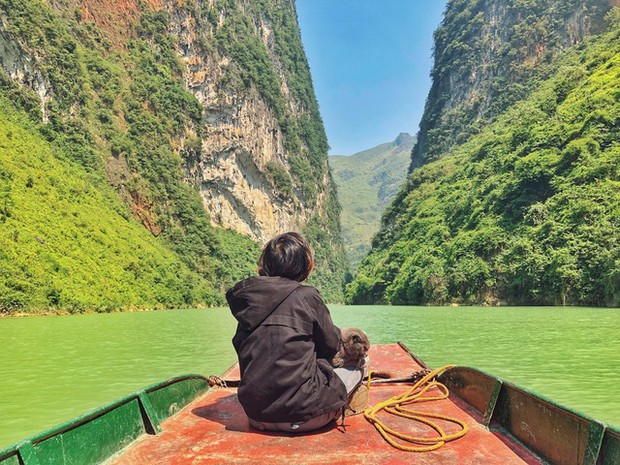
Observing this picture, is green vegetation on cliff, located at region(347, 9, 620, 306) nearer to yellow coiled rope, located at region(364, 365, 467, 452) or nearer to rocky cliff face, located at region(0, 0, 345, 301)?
rocky cliff face, located at region(0, 0, 345, 301)

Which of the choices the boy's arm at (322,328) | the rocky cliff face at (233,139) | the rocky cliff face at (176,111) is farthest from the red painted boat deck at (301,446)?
the rocky cliff face at (233,139)

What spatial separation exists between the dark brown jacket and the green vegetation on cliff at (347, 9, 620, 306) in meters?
24.4

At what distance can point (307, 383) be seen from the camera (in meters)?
2.88

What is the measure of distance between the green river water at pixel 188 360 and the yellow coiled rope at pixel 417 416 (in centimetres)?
197

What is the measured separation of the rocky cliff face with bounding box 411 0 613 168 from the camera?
188 ft

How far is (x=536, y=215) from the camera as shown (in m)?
31.5

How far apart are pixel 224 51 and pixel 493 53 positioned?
1515 inches

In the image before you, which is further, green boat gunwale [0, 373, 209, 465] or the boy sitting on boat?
the boy sitting on boat

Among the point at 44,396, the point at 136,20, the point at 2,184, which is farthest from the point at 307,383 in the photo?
the point at 136,20

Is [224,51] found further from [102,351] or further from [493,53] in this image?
[102,351]

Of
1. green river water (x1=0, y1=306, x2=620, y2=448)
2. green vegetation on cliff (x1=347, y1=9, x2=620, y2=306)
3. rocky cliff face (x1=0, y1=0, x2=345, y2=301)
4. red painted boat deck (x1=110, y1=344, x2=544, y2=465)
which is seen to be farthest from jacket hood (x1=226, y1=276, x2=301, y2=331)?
rocky cliff face (x1=0, y1=0, x2=345, y2=301)

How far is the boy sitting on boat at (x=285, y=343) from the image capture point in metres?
2.85

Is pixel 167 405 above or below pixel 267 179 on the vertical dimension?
below

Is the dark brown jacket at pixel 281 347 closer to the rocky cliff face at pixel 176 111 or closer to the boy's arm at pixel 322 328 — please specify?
the boy's arm at pixel 322 328
